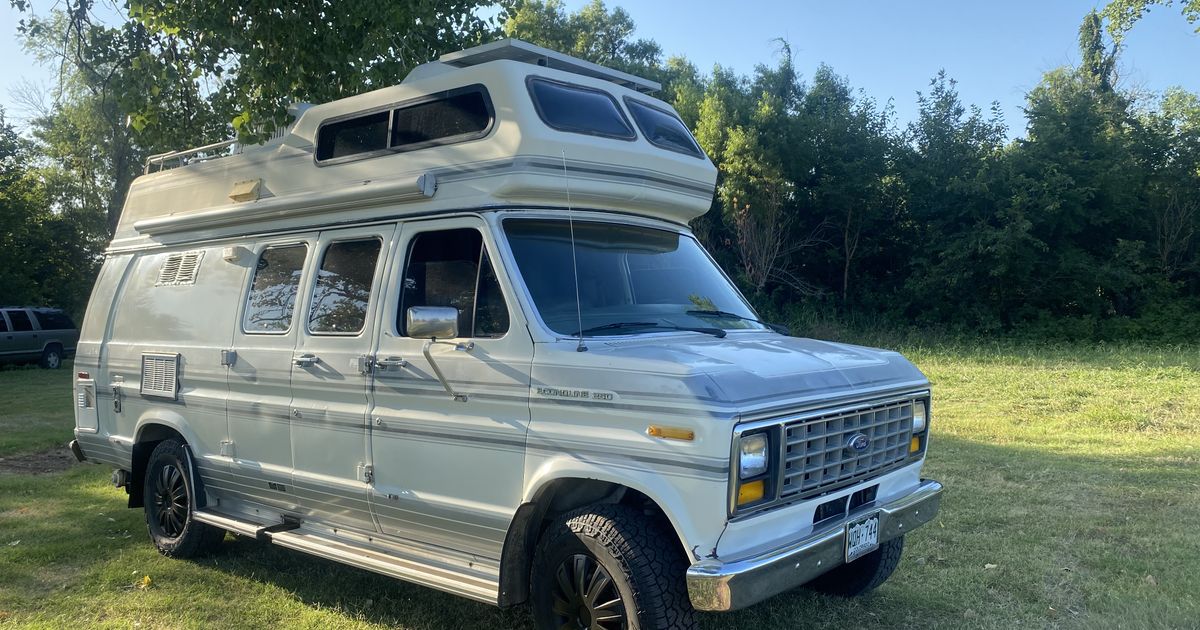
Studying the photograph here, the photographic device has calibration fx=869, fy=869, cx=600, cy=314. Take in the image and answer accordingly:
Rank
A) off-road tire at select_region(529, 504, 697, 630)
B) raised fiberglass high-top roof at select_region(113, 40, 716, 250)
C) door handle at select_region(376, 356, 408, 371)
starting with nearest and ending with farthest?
off-road tire at select_region(529, 504, 697, 630)
raised fiberglass high-top roof at select_region(113, 40, 716, 250)
door handle at select_region(376, 356, 408, 371)

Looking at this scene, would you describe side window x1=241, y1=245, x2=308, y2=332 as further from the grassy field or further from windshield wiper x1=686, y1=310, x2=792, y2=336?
windshield wiper x1=686, y1=310, x2=792, y2=336

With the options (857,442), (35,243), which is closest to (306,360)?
(857,442)

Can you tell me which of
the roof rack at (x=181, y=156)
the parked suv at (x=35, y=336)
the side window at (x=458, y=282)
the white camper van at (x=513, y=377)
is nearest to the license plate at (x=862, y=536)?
the white camper van at (x=513, y=377)

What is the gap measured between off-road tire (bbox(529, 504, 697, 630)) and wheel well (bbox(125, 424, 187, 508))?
3.80 meters

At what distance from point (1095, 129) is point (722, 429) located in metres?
25.3

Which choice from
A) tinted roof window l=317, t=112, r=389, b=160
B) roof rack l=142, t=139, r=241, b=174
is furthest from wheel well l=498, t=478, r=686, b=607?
roof rack l=142, t=139, r=241, b=174

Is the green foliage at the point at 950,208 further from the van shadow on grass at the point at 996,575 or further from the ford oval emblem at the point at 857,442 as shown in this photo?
the ford oval emblem at the point at 857,442

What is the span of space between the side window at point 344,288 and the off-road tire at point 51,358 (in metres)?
23.0

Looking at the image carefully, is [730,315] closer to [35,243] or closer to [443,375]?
[443,375]

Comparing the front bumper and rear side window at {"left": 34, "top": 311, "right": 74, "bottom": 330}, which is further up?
the front bumper

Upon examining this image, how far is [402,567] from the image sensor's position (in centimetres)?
465

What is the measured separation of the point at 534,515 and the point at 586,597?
495mm

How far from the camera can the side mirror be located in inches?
166

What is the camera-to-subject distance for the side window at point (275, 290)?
561cm
